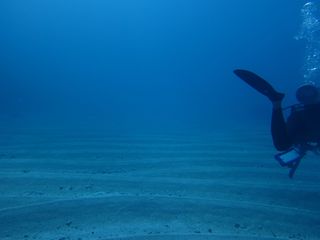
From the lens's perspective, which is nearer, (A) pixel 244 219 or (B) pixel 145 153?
(A) pixel 244 219

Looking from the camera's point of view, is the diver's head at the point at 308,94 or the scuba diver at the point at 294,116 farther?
the diver's head at the point at 308,94

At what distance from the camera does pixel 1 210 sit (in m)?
5.25

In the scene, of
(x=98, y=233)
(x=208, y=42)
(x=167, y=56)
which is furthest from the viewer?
A: (x=167, y=56)

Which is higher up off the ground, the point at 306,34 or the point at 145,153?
the point at 306,34

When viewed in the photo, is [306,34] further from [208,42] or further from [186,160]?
[208,42]

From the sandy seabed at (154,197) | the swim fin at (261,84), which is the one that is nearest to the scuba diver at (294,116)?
the swim fin at (261,84)

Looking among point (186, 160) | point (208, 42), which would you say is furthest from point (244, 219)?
point (208, 42)

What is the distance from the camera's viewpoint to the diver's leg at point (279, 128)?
4844mm

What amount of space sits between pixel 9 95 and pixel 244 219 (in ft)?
157

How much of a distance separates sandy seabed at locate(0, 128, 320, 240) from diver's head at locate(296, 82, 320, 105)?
179 centimetres

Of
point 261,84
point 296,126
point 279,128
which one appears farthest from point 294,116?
point 261,84

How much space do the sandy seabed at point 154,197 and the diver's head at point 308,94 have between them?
70.3 inches

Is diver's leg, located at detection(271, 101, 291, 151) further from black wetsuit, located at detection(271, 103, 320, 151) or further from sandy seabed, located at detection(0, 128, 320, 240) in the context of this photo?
sandy seabed, located at detection(0, 128, 320, 240)

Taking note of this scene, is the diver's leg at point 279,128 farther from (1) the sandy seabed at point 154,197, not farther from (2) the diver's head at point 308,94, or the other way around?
(1) the sandy seabed at point 154,197
